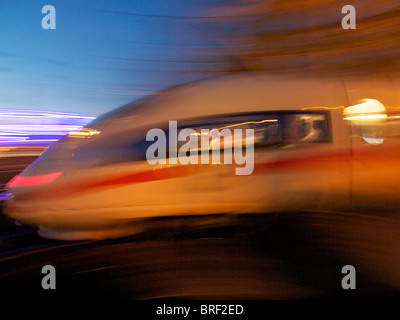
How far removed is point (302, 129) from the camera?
356 cm

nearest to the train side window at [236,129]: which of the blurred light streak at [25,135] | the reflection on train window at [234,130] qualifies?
the reflection on train window at [234,130]

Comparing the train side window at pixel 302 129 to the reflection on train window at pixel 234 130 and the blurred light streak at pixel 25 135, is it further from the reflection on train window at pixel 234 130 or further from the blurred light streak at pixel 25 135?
the blurred light streak at pixel 25 135

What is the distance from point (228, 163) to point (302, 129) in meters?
0.85

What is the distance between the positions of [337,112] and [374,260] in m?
1.47

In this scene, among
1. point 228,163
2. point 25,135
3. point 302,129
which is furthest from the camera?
point 25,135

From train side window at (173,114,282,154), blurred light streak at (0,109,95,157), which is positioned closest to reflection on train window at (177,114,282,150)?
train side window at (173,114,282,154)

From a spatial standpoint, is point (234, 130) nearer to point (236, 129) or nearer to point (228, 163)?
point (236, 129)

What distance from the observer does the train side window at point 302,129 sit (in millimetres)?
3545

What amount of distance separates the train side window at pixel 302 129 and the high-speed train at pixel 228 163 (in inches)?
0.4

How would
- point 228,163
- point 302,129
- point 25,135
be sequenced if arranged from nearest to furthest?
point 228,163 < point 302,129 < point 25,135

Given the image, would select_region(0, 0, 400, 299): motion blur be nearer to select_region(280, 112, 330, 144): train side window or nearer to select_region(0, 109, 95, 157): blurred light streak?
select_region(280, 112, 330, 144): train side window

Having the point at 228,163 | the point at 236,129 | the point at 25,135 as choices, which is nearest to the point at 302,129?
the point at 236,129

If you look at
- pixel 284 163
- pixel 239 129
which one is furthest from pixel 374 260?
pixel 239 129

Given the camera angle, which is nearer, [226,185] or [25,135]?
[226,185]
